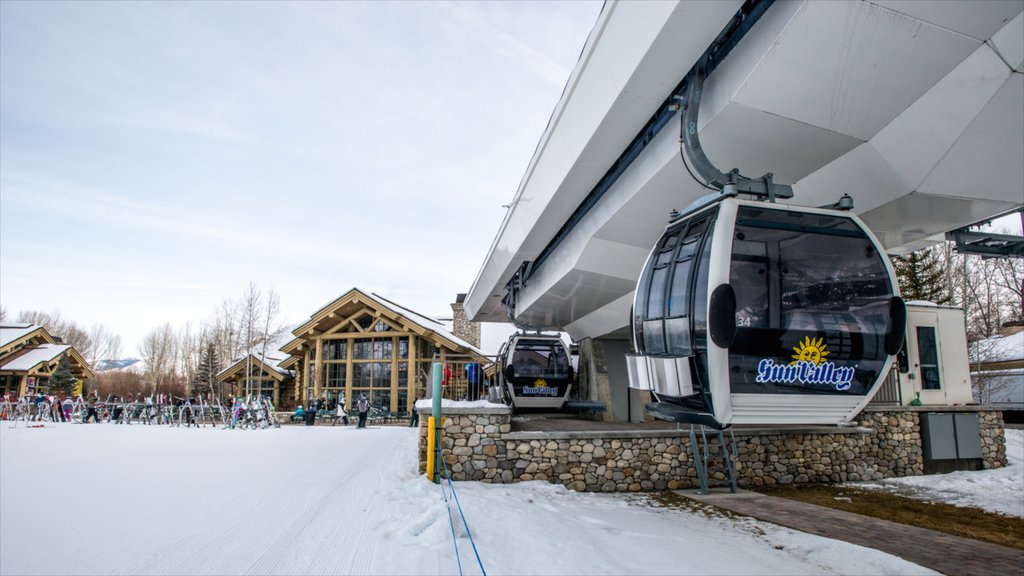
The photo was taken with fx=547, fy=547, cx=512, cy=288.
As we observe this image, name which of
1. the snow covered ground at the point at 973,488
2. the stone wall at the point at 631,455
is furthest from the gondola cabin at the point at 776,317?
the snow covered ground at the point at 973,488

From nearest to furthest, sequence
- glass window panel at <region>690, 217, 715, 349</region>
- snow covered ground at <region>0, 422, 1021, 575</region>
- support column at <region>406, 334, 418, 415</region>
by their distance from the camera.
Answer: glass window panel at <region>690, 217, 715, 349</region> → snow covered ground at <region>0, 422, 1021, 575</region> → support column at <region>406, 334, 418, 415</region>

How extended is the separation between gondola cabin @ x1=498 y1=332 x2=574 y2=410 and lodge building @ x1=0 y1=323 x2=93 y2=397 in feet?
111

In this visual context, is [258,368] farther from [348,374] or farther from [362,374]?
[362,374]

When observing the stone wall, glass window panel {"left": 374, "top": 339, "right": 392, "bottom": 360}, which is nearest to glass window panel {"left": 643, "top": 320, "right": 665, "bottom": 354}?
the stone wall

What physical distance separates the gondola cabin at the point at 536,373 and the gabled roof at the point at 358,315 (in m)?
11.6

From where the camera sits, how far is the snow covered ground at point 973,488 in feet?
28.6

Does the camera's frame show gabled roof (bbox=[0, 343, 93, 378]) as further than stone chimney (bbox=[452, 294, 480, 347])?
No

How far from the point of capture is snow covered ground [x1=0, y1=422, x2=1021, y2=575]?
4.75 metres

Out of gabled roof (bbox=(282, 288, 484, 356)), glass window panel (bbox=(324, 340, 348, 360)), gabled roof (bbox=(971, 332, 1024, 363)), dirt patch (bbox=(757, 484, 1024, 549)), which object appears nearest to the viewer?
dirt patch (bbox=(757, 484, 1024, 549))

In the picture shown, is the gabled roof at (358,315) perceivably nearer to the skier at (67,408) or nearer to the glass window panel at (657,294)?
the skier at (67,408)

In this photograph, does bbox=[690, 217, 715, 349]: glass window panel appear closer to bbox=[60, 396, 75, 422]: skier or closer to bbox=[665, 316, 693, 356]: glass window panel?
bbox=[665, 316, 693, 356]: glass window panel

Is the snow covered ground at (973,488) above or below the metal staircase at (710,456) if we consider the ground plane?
below

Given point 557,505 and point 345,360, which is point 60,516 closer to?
point 557,505

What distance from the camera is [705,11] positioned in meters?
4.82
